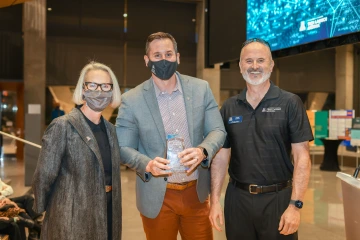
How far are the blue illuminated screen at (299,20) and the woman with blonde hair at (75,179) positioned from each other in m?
3.48

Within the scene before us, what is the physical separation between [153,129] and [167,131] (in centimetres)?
9

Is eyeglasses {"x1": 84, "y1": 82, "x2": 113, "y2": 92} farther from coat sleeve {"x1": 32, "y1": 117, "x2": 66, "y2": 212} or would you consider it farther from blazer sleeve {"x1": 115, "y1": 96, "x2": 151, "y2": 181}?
coat sleeve {"x1": 32, "y1": 117, "x2": 66, "y2": 212}

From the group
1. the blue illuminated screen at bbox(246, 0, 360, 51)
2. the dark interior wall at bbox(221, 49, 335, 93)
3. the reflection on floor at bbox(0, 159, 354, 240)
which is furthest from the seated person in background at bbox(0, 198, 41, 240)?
the dark interior wall at bbox(221, 49, 335, 93)

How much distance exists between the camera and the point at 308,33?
516cm

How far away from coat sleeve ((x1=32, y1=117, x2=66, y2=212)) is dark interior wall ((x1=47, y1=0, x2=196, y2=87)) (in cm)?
1096

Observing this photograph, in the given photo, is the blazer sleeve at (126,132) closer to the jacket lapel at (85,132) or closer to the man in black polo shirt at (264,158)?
the jacket lapel at (85,132)

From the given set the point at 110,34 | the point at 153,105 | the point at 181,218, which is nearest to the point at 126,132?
the point at 153,105

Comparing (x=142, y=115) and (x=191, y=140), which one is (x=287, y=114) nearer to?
(x=191, y=140)

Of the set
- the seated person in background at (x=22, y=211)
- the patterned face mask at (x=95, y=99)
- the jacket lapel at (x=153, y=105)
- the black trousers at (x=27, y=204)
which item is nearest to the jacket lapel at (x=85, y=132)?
the patterned face mask at (x=95, y=99)

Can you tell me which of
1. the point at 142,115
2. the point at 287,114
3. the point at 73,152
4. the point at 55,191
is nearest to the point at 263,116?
the point at 287,114

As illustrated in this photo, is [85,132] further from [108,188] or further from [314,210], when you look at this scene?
[314,210]

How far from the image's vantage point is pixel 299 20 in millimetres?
5332

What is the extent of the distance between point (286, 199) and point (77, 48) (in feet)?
38.7

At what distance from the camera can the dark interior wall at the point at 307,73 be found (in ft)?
50.8
